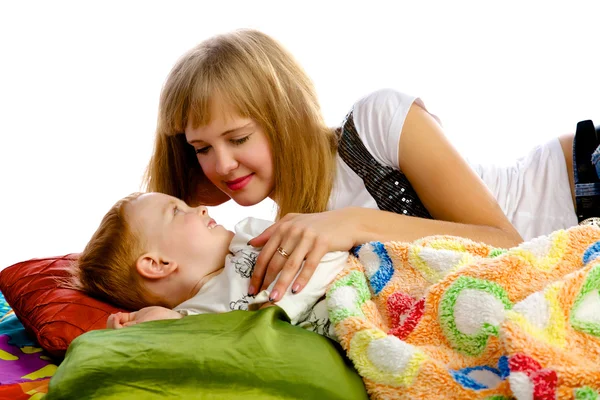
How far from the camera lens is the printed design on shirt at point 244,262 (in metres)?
1.43

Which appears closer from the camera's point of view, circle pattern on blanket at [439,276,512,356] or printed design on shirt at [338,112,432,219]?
circle pattern on blanket at [439,276,512,356]

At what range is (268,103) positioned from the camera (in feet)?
5.91

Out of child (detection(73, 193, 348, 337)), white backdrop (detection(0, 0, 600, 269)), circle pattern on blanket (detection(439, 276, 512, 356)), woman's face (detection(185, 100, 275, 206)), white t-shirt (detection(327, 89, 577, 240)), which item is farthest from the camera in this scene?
white backdrop (detection(0, 0, 600, 269))

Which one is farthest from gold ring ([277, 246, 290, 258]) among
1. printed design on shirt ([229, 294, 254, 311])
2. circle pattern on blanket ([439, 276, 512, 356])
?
circle pattern on blanket ([439, 276, 512, 356])

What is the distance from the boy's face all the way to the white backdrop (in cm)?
162

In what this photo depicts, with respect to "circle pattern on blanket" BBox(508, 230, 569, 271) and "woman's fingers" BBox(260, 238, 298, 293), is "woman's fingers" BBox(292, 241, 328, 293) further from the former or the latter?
"circle pattern on blanket" BBox(508, 230, 569, 271)

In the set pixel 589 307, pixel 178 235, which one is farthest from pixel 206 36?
pixel 589 307

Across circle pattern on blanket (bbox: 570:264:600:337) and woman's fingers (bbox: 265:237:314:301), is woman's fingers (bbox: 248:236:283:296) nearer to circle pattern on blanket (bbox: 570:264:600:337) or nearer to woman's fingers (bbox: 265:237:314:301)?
woman's fingers (bbox: 265:237:314:301)

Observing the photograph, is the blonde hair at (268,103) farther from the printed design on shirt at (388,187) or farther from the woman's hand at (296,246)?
the woman's hand at (296,246)

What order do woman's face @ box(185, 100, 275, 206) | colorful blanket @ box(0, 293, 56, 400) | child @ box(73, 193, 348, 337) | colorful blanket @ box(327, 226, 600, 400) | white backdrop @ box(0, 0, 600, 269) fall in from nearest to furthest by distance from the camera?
colorful blanket @ box(327, 226, 600, 400) → colorful blanket @ box(0, 293, 56, 400) → child @ box(73, 193, 348, 337) → woman's face @ box(185, 100, 275, 206) → white backdrop @ box(0, 0, 600, 269)

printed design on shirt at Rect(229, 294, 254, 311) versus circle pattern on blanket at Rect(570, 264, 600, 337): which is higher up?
circle pattern on blanket at Rect(570, 264, 600, 337)

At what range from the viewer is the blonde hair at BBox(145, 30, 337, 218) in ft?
5.73

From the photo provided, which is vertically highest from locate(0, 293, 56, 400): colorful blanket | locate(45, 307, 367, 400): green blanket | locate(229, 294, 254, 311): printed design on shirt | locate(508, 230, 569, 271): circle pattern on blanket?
locate(508, 230, 569, 271): circle pattern on blanket

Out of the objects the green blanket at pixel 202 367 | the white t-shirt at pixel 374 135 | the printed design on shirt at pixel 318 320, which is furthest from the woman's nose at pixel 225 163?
the green blanket at pixel 202 367
